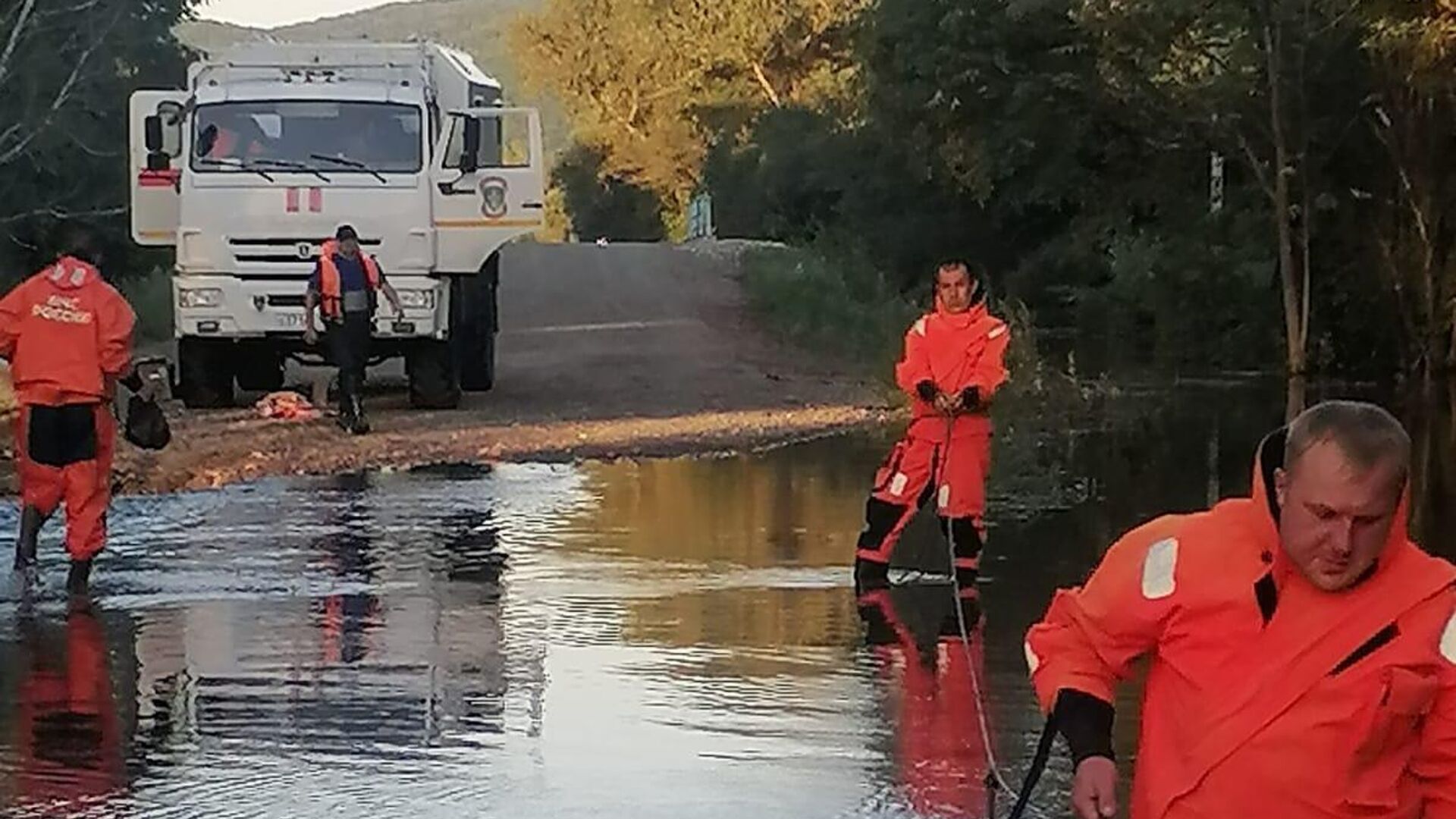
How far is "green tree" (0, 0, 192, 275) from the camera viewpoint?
31.7m

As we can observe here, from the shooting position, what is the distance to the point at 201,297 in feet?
75.6

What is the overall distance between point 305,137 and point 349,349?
7.35 ft

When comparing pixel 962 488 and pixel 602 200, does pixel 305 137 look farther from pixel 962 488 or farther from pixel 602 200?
pixel 602 200

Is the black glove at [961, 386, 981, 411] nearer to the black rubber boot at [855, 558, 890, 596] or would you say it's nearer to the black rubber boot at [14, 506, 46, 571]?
the black rubber boot at [855, 558, 890, 596]

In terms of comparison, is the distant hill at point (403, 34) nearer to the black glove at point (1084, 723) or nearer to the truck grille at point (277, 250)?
the truck grille at point (277, 250)

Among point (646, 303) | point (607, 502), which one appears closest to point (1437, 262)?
point (646, 303)

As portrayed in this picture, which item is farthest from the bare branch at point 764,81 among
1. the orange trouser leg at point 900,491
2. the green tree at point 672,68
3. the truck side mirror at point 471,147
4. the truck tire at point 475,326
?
the orange trouser leg at point 900,491

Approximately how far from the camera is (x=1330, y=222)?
32.3m

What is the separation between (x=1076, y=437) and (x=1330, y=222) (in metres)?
11.7

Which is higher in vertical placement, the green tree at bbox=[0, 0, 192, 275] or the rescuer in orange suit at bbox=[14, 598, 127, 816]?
the green tree at bbox=[0, 0, 192, 275]

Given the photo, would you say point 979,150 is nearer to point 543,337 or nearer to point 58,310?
→ point 543,337

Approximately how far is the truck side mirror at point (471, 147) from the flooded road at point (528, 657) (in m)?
5.64

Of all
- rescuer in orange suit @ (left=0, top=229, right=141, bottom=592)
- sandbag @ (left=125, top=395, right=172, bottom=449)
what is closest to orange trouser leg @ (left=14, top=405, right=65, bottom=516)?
rescuer in orange suit @ (left=0, top=229, right=141, bottom=592)

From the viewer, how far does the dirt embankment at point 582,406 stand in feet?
63.6
